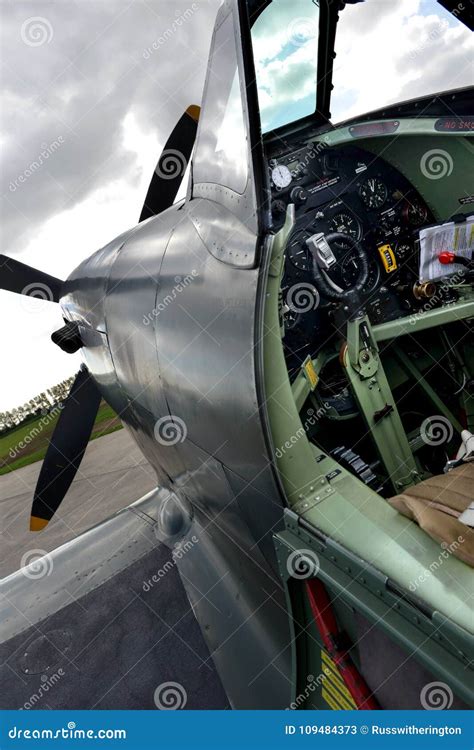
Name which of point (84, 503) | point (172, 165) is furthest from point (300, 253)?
point (84, 503)

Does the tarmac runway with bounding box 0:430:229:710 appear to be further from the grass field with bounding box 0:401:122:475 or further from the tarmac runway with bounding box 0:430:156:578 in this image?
the grass field with bounding box 0:401:122:475

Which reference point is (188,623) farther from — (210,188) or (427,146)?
(427,146)

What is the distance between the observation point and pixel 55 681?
2971mm

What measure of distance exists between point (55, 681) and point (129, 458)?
831 centimetres

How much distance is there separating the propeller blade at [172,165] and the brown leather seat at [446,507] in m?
3.85

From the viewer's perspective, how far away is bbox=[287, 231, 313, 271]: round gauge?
2992 millimetres

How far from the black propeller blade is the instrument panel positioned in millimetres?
2179

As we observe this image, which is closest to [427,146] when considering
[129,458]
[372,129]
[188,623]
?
[372,129]

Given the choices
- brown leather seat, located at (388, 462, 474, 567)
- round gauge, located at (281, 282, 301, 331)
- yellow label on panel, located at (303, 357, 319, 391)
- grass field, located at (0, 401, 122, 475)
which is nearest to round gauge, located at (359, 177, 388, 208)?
round gauge, located at (281, 282, 301, 331)

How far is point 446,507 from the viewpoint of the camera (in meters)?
1.65

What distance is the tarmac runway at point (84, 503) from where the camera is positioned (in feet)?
25.5

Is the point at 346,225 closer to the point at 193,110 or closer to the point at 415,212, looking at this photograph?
the point at 415,212

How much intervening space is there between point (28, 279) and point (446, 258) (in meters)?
3.70

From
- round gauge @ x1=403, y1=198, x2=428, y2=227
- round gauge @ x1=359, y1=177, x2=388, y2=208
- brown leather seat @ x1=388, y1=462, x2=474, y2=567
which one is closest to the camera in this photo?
brown leather seat @ x1=388, y1=462, x2=474, y2=567
